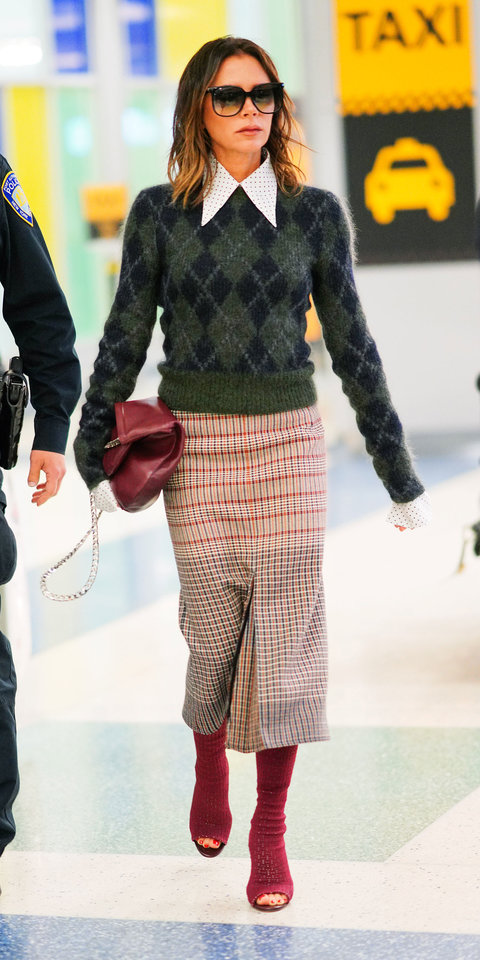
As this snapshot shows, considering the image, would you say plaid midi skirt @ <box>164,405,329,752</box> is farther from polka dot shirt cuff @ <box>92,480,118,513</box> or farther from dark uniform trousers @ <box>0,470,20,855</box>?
dark uniform trousers @ <box>0,470,20,855</box>

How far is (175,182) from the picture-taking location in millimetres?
2715

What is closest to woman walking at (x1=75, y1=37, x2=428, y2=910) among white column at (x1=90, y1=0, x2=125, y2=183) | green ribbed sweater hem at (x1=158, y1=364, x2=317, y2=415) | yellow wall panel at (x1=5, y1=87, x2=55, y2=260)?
green ribbed sweater hem at (x1=158, y1=364, x2=317, y2=415)

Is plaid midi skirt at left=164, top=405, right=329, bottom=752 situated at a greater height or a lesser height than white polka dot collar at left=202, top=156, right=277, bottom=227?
lesser

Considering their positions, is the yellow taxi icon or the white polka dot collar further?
the yellow taxi icon

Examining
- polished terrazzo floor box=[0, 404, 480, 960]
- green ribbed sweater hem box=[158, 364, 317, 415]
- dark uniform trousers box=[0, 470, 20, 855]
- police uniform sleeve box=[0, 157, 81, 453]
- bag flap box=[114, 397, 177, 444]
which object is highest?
police uniform sleeve box=[0, 157, 81, 453]

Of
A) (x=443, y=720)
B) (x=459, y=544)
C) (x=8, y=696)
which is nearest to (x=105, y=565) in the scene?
(x=459, y=544)

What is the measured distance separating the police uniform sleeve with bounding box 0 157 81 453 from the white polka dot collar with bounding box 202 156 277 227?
0.33m

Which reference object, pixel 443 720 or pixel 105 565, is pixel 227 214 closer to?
pixel 443 720

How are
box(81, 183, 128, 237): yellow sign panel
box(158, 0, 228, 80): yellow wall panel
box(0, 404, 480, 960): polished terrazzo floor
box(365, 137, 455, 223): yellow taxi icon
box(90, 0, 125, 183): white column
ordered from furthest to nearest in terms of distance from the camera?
box(158, 0, 228, 80): yellow wall panel
box(90, 0, 125, 183): white column
box(81, 183, 128, 237): yellow sign panel
box(365, 137, 455, 223): yellow taxi icon
box(0, 404, 480, 960): polished terrazzo floor

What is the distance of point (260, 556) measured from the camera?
106 inches

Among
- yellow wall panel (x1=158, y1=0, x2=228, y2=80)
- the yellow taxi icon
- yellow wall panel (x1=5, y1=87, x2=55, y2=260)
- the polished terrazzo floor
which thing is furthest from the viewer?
yellow wall panel (x1=158, y1=0, x2=228, y2=80)

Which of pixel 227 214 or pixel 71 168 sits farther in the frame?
pixel 71 168

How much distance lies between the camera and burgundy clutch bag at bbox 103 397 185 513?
265cm

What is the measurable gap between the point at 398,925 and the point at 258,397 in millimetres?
998
